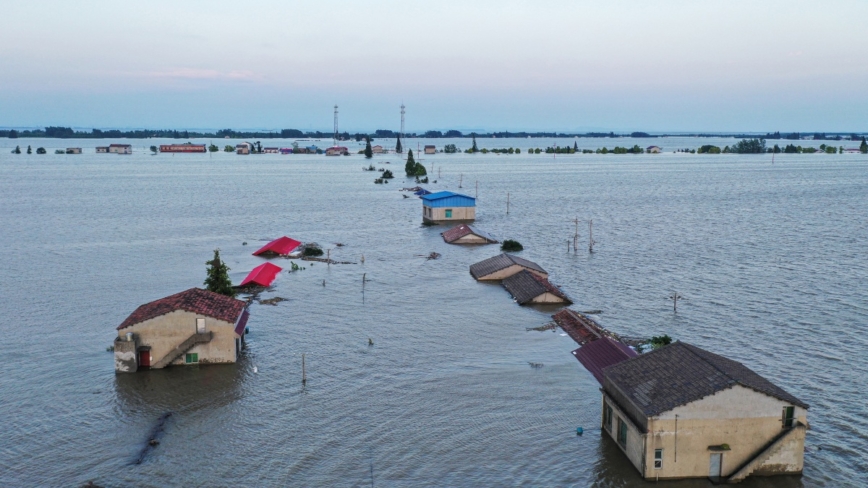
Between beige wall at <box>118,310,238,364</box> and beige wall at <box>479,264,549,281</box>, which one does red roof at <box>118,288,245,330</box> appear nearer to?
beige wall at <box>118,310,238,364</box>

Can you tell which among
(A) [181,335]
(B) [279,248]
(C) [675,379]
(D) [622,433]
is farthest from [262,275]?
(C) [675,379]

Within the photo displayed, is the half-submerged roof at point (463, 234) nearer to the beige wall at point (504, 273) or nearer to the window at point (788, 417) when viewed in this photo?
the beige wall at point (504, 273)

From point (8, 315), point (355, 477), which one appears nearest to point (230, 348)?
point (355, 477)

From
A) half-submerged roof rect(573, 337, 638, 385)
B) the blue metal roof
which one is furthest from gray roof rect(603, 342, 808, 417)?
the blue metal roof

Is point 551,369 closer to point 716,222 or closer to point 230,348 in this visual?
point 230,348

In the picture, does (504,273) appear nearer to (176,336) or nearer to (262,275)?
(262,275)
